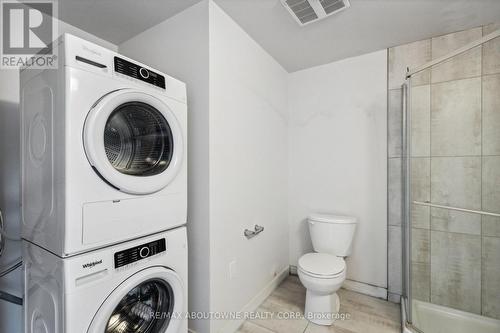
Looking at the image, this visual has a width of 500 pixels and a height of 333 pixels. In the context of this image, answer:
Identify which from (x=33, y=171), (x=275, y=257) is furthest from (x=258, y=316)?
(x=33, y=171)

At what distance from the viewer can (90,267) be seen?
36.6 inches

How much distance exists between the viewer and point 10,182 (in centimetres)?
143

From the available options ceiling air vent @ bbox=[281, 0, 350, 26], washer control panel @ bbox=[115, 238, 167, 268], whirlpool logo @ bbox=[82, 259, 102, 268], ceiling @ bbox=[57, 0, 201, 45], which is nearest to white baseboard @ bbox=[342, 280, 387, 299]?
washer control panel @ bbox=[115, 238, 167, 268]

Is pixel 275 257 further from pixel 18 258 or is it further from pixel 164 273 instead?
pixel 18 258

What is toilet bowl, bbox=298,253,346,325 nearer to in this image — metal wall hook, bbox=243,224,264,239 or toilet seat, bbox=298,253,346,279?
toilet seat, bbox=298,253,346,279

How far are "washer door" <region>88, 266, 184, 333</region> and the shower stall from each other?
5.04ft

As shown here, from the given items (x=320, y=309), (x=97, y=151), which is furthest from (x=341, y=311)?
(x=97, y=151)

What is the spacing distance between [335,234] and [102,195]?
174 cm

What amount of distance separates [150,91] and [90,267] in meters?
0.82

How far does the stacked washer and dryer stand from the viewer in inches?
35.3

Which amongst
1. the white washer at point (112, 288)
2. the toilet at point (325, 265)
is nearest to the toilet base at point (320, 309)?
the toilet at point (325, 265)

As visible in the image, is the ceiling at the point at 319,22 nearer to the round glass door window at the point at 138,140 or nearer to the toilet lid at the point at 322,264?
the round glass door window at the point at 138,140

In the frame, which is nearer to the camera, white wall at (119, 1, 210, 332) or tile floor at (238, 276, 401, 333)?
white wall at (119, 1, 210, 332)

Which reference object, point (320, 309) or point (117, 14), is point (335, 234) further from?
point (117, 14)
